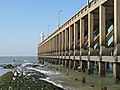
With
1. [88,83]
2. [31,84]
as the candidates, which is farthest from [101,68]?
[31,84]

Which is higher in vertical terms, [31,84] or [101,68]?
[101,68]

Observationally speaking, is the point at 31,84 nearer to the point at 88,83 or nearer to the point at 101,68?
the point at 88,83

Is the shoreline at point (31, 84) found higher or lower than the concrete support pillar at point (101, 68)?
lower

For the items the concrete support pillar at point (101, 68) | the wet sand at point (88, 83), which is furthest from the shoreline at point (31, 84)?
the concrete support pillar at point (101, 68)

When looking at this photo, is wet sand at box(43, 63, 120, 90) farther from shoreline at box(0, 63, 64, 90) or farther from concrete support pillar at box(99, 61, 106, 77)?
shoreline at box(0, 63, 64, 90)

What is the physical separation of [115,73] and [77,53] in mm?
21090

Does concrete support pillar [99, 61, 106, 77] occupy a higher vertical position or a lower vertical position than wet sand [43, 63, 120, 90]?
higher

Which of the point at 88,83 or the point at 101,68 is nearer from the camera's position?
the point at 88,83

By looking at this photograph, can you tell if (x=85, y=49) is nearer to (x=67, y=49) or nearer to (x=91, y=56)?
(x=91, y=56)

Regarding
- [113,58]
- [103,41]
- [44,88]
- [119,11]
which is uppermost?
[119,11]

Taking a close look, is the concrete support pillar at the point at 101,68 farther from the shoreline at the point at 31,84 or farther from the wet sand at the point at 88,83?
the shoreline at the point at 31,84

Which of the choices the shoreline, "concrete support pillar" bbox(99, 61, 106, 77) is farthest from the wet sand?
the shoreline

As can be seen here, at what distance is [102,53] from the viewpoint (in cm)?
2945

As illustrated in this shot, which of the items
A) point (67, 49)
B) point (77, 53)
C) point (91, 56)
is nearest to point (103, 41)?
point (91, 56)
